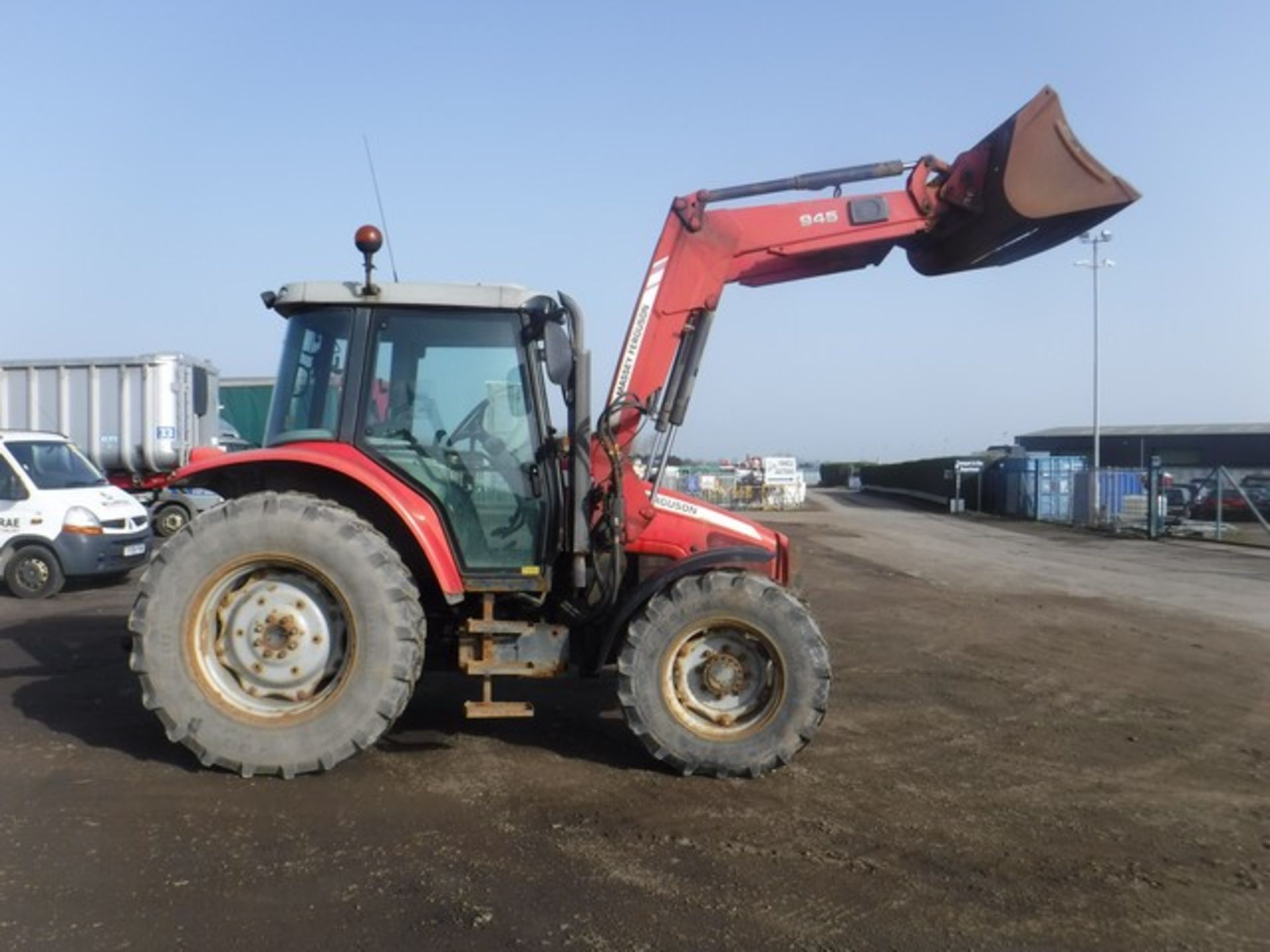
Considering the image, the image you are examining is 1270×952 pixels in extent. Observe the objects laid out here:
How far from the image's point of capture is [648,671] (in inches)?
209

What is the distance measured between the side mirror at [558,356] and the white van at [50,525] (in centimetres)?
922

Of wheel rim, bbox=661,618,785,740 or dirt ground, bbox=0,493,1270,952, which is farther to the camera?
wheel rim, bbox=661,618,785,740

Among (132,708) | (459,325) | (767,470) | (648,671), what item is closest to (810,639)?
(648,671)

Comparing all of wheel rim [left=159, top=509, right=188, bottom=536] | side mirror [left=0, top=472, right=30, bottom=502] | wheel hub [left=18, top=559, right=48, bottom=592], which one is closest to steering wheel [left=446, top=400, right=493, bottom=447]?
wheel hub [left=18, top=559, right=48, bottom=592]

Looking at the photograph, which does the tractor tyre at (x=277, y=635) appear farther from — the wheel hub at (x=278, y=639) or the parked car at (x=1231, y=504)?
the parked car at (x=1231, y=504)

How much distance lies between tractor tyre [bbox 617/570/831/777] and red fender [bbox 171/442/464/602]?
3.39ft

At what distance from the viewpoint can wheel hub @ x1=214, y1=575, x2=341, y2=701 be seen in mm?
5336

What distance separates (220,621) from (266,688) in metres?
0.43

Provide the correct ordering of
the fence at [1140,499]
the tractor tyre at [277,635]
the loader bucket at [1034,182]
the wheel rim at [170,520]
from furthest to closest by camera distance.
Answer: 1. the fence at [1140,499]
2. the wheel rim at [170,520]
3. the loader bucket at [1034,182]
4. the tractor tyre at [277,635]

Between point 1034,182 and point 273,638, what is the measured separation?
194 inches

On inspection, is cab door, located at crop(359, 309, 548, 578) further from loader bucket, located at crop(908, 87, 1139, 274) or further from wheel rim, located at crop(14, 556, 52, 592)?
wheel rim, located at crop(14, 556, 52, 592)

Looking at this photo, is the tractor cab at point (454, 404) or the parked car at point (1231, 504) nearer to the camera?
the tractor cab at point (454, 404)

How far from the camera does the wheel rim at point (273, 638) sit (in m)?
5.32

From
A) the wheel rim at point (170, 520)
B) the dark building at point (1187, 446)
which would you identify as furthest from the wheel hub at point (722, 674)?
the dark building at point (1187, 446)
